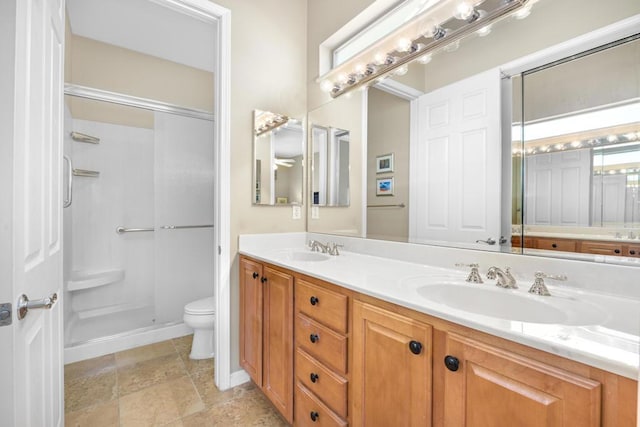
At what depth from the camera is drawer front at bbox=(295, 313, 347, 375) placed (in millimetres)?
1122

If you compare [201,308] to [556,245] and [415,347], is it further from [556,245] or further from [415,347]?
[556,245]

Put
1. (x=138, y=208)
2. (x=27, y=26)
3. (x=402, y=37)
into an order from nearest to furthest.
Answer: (x=27, y=26)
(x=402, y=37)
(x=138, y=208)

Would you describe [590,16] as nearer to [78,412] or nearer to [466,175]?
[466,175]

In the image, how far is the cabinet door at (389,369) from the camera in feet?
2.78

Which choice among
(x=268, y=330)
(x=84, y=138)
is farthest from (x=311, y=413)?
(x=84, y=138)

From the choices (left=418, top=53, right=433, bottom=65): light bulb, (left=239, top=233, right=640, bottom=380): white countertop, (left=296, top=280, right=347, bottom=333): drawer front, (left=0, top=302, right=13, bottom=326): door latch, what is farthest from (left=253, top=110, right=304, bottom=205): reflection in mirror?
(left=0, top=302, right=13, bottom=326): door latch

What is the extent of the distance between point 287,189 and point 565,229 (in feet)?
5.22

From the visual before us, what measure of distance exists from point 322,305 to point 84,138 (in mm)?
2438

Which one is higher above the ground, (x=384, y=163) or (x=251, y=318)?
(x=384, y=163)

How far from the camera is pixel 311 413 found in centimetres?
128

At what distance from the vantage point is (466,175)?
Answer: 1.37 m

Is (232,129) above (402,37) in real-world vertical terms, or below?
below

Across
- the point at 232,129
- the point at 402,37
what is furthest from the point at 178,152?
the point at 402,37

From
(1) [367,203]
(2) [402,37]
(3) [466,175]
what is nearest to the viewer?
(3) [466,175]
